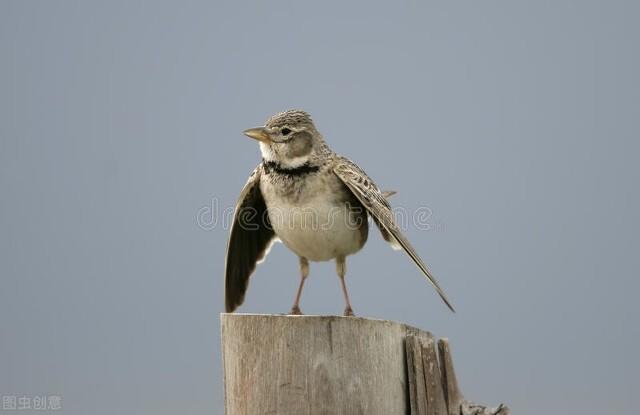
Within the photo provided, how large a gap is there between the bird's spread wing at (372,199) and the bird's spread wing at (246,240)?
2.89 feet

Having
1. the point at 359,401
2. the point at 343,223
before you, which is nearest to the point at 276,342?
the point at 359,401

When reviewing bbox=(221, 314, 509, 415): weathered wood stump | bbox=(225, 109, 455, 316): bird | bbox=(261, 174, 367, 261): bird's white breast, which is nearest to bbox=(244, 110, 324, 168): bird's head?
bbox=(225, 109, 455, 316): bird

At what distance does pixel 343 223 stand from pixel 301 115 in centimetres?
121

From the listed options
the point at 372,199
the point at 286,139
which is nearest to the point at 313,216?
the point at 372,199

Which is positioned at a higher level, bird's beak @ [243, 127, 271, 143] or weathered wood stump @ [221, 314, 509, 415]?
bird's beak @ [243, 127, 271, 143]

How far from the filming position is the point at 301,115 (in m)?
8.09

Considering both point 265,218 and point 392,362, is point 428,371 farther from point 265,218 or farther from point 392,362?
point 265,218

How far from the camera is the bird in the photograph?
25.1 feet

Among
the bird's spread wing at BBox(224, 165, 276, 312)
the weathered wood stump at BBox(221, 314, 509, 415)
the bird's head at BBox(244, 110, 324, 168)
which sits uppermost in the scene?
the bird's head at BBox(244, 110, 324, 168)

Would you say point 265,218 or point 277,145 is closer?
point 277,145

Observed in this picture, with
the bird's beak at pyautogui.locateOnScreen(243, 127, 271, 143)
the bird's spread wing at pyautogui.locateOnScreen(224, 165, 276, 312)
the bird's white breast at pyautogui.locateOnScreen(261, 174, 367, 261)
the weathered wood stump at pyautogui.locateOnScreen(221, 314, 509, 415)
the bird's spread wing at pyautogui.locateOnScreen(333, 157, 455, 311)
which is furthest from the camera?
the bird's spread wing at pyautogui.locateOnScreen(224, 165, 276, 312)

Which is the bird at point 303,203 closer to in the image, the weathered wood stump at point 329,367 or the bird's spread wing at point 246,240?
the bird's spread wing at point 246,240

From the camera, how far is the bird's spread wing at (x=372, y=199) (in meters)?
7.07

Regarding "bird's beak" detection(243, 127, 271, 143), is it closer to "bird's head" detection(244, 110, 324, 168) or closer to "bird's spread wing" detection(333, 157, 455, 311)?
"bird's head" detection(244, 110, 324, 168)
